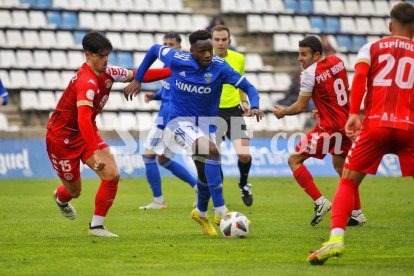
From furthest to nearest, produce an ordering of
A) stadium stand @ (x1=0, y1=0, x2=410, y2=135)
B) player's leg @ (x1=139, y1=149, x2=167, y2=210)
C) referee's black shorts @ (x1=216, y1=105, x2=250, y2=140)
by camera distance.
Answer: stadium stand @ (x1=0, y1=0, x2=410, y2=135) < referee's black shorts @ (x1=216, y1=105, x2=250, y2=140) < player's leg @ (x1=139, y1=149, x2=167, y2=210)

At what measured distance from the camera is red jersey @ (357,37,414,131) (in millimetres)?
8672

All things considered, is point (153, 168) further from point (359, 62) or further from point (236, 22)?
point (236, 22)

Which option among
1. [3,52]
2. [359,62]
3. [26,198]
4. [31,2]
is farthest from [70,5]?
[359,62]

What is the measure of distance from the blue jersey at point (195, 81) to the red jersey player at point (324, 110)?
1.16 m

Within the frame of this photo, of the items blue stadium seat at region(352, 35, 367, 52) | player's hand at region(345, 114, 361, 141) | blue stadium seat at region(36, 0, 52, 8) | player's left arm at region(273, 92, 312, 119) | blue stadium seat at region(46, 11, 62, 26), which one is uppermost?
player's hand at region(345, 114, 361, 141)

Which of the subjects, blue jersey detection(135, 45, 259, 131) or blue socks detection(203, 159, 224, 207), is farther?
blue jersey detection(135, 45, 259, 131)

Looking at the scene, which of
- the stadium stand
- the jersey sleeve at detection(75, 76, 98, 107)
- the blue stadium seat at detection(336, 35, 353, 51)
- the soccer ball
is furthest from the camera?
the blue stadium seat at detection(336, 35, 353, 51)

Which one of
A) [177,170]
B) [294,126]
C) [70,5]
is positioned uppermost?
[70,5]

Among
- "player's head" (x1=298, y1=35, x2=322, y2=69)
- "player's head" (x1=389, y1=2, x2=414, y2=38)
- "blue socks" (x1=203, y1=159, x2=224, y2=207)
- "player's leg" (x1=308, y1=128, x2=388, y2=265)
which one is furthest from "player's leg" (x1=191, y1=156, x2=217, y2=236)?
"player's head" (x1=389, y1=2, x2=414, y2=38)

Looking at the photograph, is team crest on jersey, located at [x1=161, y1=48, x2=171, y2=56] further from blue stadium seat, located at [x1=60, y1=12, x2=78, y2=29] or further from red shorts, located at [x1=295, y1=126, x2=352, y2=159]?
blue stadium seat, located at [x1=60, y1=12, x2=78, y2=29]

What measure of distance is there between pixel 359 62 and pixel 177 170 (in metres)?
7.93

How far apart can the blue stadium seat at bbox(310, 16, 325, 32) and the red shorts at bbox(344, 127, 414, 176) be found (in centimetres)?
2150

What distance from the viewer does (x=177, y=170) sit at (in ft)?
53.5

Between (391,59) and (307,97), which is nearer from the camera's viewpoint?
(391,59)
